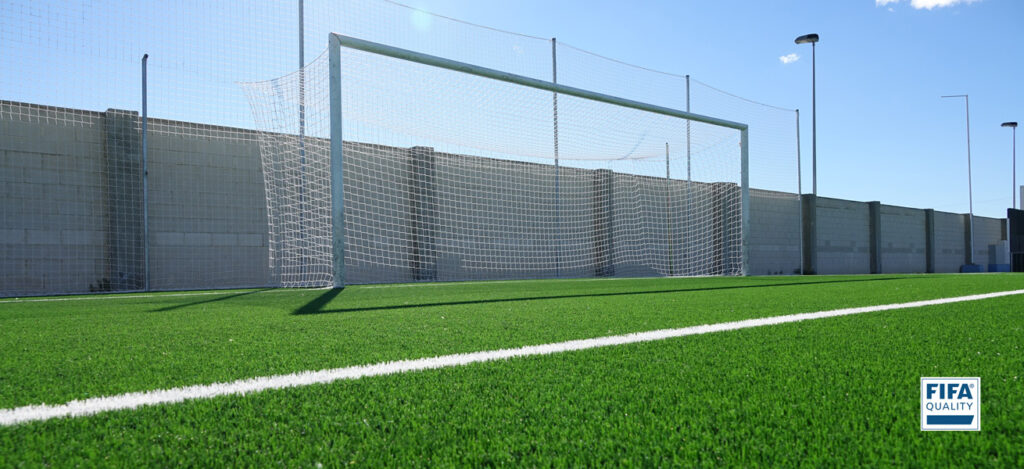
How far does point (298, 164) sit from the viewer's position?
30.0ft

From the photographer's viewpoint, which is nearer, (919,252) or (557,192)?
(557,192)

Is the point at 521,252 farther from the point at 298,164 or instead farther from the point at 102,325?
the point at 102,325

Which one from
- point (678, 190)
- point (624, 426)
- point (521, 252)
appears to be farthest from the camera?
point (678, 190)

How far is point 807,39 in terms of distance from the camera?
1706 cm

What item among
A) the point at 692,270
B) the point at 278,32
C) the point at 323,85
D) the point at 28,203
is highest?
the point at 278,32

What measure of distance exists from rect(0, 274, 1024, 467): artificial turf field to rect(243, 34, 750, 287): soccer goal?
188 inches

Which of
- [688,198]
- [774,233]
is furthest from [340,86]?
[774,233]

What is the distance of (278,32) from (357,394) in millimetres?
8994

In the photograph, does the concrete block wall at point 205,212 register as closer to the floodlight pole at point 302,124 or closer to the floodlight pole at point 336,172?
the floodlight pole at point 302,124

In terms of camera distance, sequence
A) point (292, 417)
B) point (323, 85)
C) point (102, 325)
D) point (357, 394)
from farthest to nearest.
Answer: point (323, 85)
point (102, 325)
point (357, 394)
point (292, 417)

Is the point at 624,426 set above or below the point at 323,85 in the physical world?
below

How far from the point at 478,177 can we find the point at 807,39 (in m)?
12.2

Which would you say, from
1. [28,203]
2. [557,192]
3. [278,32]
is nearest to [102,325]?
[278,32]

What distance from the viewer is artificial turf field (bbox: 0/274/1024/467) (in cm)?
117
